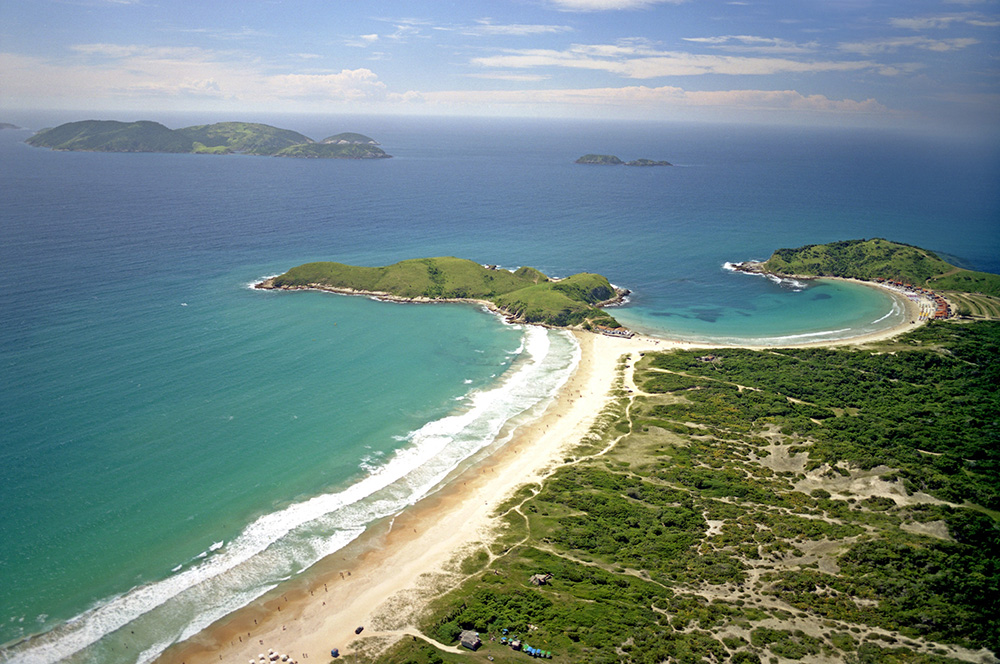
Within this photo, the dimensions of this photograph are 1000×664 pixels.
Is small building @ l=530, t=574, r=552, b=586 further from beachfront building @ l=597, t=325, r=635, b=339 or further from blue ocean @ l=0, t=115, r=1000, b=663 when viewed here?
beachfront building @ l=597, t=325, r=635, b=339

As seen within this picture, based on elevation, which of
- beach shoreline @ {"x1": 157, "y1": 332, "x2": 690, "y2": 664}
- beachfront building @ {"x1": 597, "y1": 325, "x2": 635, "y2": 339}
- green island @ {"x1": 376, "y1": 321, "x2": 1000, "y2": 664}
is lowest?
beach shoreline @ {"x1": 157, "y1": 332, "x2": 690, "y2": 664}

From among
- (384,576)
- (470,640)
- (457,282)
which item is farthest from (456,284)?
(470,640)

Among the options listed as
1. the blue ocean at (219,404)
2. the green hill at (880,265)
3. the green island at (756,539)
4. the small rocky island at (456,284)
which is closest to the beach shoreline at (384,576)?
the green island at (756,539)

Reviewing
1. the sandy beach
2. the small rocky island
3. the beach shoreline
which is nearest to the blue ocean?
the beach shoreline

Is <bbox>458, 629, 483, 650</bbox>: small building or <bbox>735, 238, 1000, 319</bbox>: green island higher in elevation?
<bbox>735, 238, 1000, 319</bbox>: green island

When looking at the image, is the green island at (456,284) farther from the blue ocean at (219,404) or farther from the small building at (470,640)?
the small building at (470,640)

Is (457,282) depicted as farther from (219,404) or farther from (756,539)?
(756,539)
